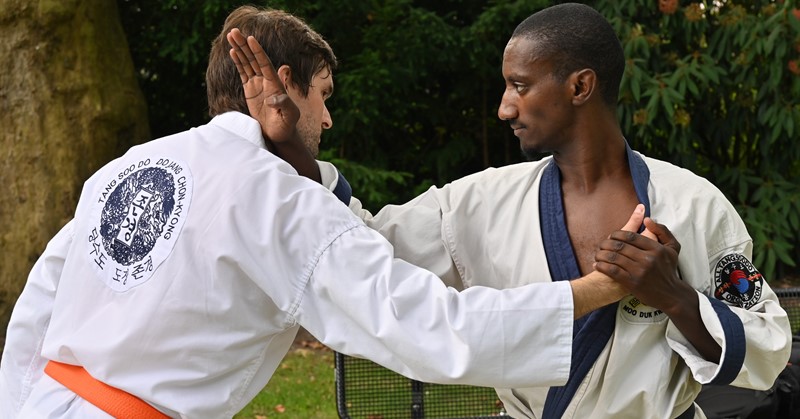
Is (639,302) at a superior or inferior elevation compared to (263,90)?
inferior

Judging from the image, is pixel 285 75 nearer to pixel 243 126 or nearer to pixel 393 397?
pixel 243 126

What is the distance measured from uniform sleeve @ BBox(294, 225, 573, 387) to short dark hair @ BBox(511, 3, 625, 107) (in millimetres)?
586

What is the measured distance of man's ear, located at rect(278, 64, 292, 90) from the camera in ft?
8.52

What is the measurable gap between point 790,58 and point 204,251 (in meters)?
5.20

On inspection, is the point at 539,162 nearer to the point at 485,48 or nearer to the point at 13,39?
the point at 485,48

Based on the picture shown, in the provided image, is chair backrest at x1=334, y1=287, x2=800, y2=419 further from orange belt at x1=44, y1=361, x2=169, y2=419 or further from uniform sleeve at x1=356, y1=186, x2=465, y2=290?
orange belt at x1=44, y1=361, x2=169, y2=419

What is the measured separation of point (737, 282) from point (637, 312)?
0.81ft

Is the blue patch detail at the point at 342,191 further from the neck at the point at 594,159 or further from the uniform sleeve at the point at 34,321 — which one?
the uniform sleeve at the point at 34,321

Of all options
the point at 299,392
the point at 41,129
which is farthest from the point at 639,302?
the point at 41,129

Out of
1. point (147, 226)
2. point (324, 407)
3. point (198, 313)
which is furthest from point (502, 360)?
point (324, 407)

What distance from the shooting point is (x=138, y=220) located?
2.40m

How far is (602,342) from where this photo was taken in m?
2.57

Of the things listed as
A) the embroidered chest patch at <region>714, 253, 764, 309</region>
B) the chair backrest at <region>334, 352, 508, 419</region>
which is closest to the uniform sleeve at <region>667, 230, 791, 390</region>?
the embroidered chest patch at <region>714, 253, 764, 309</region>

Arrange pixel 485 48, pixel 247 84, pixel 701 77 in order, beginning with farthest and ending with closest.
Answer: pixel 485 48 → pixel 701 77 → pixel 247 84
